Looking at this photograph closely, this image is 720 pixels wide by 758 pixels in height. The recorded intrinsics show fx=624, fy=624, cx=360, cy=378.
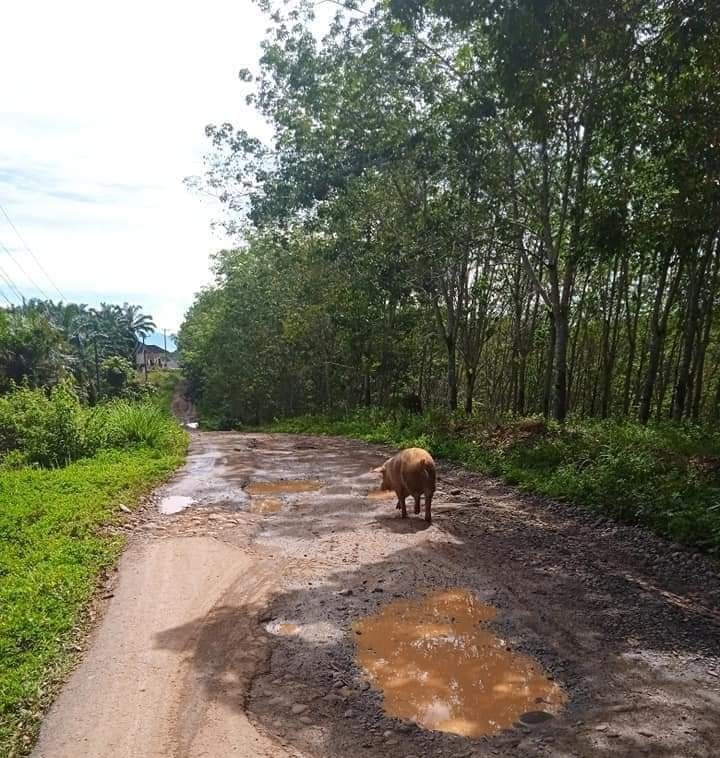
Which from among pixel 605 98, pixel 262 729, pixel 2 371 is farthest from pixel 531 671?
pixel 2 371

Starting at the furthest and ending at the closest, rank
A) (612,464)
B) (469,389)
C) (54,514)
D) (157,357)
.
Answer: (157,357)
(469,389)
(612,464)
(54,514)

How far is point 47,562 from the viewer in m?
6.30

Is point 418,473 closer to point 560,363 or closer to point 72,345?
point 560,363

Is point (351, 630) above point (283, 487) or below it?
below

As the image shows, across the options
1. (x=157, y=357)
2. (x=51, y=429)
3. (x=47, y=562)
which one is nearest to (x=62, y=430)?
(x=51, y=429)

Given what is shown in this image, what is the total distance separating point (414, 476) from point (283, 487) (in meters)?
3.32

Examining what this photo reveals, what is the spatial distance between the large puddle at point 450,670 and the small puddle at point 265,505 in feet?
12.2

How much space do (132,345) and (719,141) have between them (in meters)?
76.7

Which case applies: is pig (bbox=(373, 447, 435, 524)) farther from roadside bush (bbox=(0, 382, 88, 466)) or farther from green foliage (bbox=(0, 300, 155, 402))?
green foliage (bbox=(0, 300, 155, 402))

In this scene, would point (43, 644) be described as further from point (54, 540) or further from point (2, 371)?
point (2, 371)

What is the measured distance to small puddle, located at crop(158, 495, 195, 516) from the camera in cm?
875

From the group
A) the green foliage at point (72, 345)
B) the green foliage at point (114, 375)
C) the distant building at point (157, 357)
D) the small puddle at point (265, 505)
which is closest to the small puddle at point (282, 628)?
the small puddle at point (265, 505)

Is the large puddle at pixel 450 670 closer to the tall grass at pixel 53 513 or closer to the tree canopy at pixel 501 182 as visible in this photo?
the tall grass at pixel 53 513

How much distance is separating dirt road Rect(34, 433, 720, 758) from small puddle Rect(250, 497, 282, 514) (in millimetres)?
63
